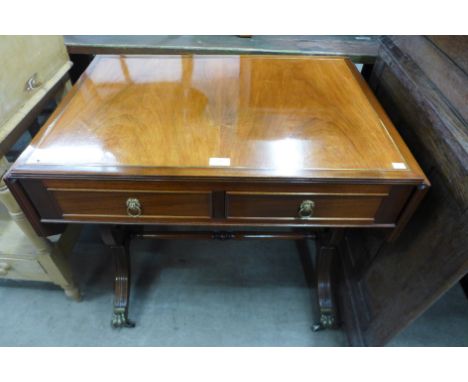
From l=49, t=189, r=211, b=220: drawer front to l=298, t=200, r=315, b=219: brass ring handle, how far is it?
21 centimetres

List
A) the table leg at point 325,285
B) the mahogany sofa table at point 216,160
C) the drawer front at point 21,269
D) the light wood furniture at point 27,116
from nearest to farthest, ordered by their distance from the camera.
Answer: the mahogany sofa table at point 216,160 → the light wood furniture at point 27,116 → the drawer front at point 21,269 → the table leg at point 325,285

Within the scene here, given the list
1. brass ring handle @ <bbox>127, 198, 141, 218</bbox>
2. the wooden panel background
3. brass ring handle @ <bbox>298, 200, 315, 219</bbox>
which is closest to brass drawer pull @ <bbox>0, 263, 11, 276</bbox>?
brass ring handle @ <bbox>127, 198, 141, 218</bbox>

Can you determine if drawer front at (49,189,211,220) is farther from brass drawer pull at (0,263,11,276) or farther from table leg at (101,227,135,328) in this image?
brass drawer pull at (0,263,11,276)

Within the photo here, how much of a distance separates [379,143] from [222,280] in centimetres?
88

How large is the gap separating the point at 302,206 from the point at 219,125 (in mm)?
281

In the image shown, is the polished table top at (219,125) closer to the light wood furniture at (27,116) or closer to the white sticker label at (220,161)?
the white sticker label at (220,161)

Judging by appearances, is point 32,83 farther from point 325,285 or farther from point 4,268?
point 325,285

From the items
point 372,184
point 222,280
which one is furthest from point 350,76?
point 222,280

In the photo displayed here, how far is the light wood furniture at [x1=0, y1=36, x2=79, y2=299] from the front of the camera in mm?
842

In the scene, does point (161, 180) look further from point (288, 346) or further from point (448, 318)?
point (448, 318)

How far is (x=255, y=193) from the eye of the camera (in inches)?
28.2

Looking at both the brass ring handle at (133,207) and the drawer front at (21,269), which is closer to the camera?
the brass ring handle at (133,207)

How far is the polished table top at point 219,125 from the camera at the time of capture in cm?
69

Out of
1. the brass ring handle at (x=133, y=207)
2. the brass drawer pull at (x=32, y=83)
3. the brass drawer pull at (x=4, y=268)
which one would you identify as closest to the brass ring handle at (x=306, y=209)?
the brass ring handle at (x=133, y=207)
